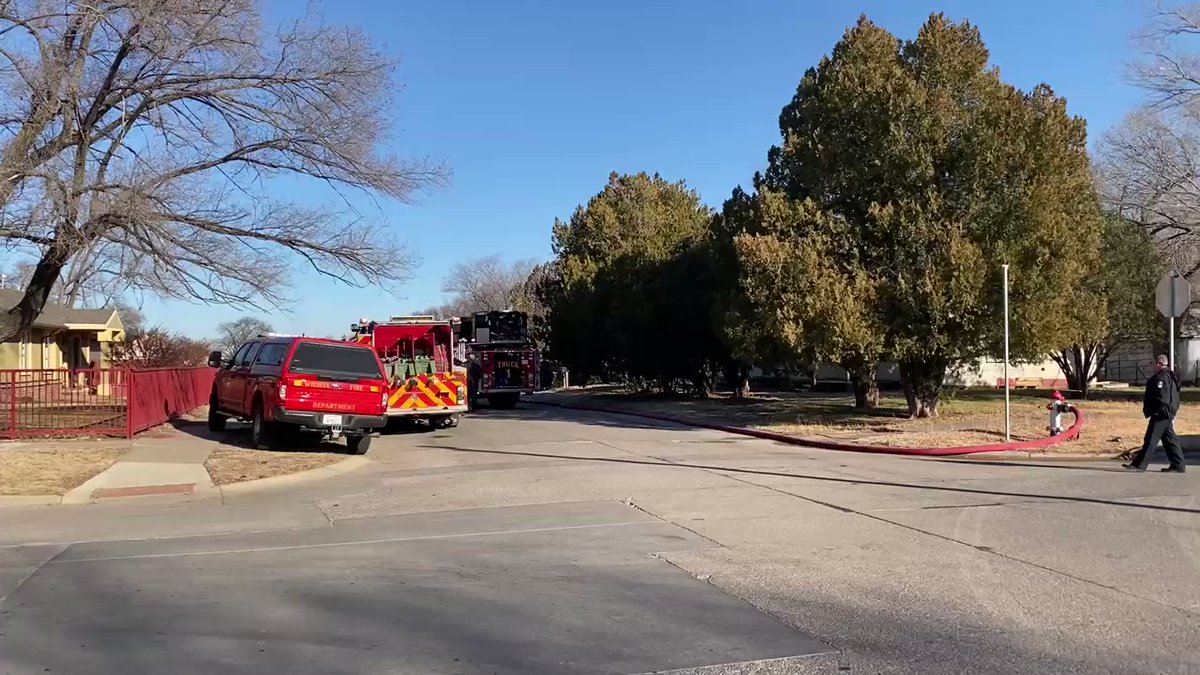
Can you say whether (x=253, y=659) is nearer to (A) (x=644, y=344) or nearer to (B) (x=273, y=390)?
(B) (x=273, y=390)

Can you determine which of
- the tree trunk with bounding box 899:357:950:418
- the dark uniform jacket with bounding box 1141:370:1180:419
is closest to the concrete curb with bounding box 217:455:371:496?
the dark uniform jacket with bounding box 1141:370:1180:419

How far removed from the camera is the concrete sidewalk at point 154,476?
1247 cm

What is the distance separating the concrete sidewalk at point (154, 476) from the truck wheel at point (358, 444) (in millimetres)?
2440

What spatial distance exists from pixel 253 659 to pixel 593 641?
2.01 m

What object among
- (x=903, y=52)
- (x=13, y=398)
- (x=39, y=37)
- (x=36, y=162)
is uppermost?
(x=903, y=52)

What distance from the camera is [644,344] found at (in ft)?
114

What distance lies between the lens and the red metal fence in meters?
17.6

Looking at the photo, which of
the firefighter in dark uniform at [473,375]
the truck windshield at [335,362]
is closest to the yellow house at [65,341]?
the firefighter in dark uniform at [473,375]

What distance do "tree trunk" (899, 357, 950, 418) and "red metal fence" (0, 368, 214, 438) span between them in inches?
657

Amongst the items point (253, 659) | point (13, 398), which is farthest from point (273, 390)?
point (253, 659)

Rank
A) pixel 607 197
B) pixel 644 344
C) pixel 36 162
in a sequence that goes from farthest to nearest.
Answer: pixel 607 197
pixel 644 344
pixel 36 162

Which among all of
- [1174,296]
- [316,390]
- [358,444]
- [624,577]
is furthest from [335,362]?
[1174,296]

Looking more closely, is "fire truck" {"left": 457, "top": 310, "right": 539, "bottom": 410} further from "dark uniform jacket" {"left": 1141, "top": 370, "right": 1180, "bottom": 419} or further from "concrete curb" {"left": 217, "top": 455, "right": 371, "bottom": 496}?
"dark uniform jacket" {"left": 1141, "top": 370, "right": 1180, "bottom": 419}

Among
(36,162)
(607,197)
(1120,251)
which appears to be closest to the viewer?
(36,162)
